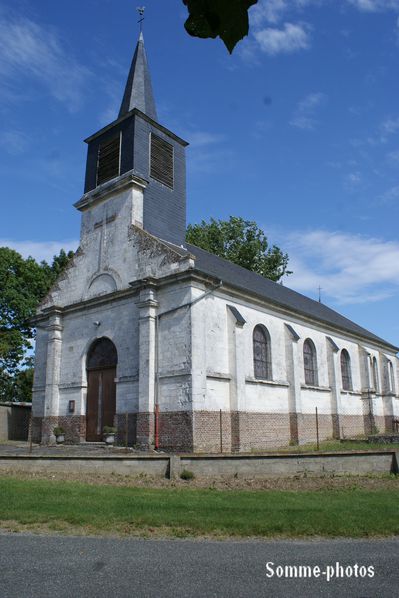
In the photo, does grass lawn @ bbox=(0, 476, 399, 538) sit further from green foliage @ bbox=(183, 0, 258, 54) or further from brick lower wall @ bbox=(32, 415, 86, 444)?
brick lower wall @ bbox=(32, 415, 86, 444)

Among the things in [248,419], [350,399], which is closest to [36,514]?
[248,419]

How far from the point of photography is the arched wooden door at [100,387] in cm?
2091

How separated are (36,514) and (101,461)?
201 inches

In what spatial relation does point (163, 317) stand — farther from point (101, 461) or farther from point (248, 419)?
point (101, 461)

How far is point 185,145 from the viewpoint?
2508cm

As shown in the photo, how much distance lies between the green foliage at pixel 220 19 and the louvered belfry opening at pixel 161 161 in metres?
21.3

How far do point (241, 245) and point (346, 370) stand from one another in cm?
1604

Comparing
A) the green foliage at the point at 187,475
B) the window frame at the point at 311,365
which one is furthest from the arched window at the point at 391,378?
the green foliage at the point at 187,475

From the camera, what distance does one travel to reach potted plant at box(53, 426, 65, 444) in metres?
21.8

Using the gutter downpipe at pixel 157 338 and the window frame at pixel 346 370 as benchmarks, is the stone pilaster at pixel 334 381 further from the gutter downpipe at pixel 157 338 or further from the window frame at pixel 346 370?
the gutter downpipe at pixel 157 338

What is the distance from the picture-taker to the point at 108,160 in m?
23.4

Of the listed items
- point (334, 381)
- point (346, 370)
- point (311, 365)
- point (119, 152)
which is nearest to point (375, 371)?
point (346, 370)

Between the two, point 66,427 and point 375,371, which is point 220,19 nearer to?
point 66,427

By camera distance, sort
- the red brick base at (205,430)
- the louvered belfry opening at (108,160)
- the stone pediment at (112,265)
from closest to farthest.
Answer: the red brick base at (205,430), the stone pediment at (112,265), the louvered belfry opening at (108,160)
